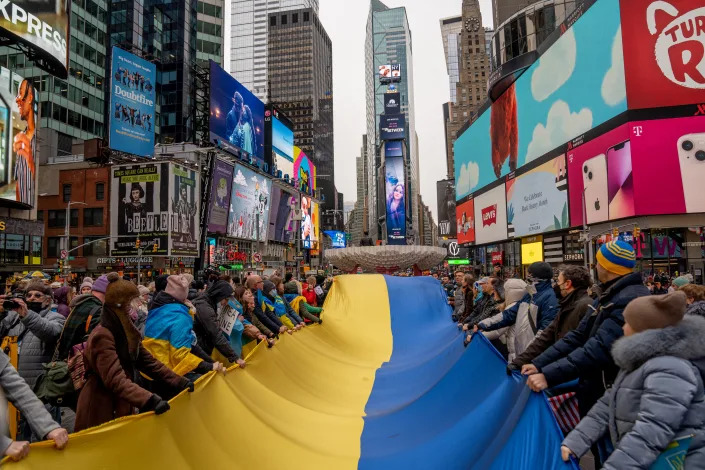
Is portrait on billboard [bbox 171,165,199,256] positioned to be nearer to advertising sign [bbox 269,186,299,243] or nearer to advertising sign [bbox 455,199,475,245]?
advertising sign [bbox 269,186,299,243]

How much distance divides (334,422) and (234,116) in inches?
2300

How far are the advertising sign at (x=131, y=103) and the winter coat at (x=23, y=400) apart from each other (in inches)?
1639

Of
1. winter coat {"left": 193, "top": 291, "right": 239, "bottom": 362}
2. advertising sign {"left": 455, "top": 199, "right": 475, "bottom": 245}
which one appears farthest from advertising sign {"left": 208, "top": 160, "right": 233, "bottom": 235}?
winter coat {"left": 193, "top": 291, "right": 239, "bottom": 362}

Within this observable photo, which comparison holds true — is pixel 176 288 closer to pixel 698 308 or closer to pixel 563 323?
pixel 563 323

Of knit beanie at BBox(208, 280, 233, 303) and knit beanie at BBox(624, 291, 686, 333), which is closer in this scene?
knit beanie at BBox(624, 291, 686, 333)

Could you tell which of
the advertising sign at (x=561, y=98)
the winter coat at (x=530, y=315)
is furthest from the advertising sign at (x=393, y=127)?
the winter coat at (x=530, y=315)

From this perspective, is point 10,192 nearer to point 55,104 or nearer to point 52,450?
point 55,104

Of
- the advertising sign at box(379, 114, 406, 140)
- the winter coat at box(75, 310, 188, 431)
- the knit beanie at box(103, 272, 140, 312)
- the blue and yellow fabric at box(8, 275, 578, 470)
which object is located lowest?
the blue and yellow fabric at box(8, 275, 578, 470)

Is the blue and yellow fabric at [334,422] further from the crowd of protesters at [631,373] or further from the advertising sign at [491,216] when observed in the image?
the advertising sign at [491,216]

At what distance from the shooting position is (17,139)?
35.1 meters

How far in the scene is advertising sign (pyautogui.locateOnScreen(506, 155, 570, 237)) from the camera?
1628 inches

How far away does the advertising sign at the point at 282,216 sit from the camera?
78.2 m

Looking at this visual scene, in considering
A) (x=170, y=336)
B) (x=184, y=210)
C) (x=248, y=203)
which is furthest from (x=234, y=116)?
(x=170, y=336)

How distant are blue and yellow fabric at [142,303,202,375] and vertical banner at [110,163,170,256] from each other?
146 feet
